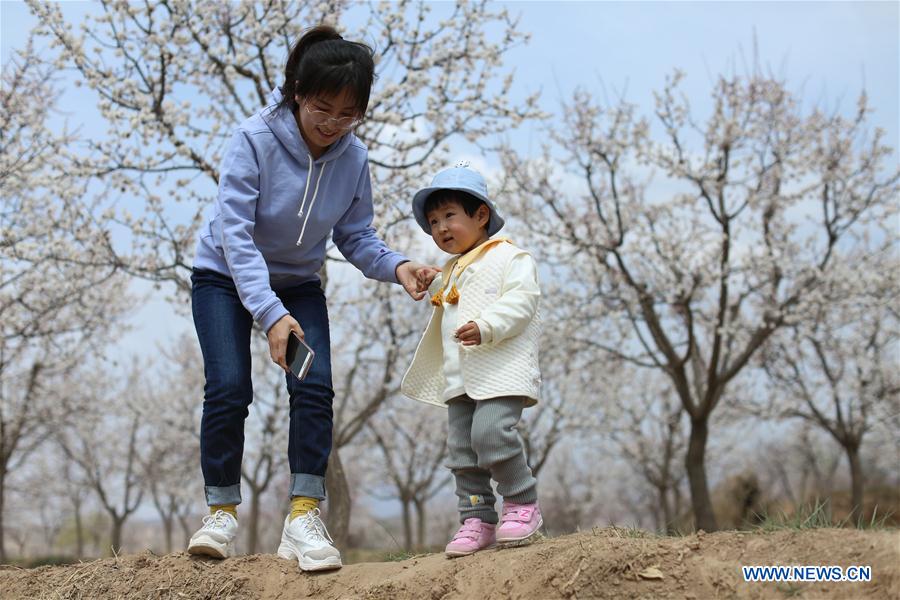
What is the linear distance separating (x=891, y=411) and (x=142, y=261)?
1750 centimetres

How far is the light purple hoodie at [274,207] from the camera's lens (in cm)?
286

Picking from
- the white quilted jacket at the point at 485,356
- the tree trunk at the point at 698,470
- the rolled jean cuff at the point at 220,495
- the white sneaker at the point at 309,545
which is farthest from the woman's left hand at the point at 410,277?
the tree trunk at the point at 698,470

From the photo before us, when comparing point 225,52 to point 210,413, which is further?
point 225,52

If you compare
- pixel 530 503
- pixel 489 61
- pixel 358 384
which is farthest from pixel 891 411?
pixel 530 503

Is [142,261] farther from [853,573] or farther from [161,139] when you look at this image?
[853,573]

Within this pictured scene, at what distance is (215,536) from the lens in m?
3.00

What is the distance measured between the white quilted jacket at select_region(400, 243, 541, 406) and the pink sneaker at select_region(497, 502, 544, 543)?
1.27 feet

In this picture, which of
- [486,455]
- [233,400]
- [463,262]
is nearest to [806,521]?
[486,455]

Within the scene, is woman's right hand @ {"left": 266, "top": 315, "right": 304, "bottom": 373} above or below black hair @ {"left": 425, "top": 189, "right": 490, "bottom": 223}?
below

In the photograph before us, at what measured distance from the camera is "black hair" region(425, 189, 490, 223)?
3080mm

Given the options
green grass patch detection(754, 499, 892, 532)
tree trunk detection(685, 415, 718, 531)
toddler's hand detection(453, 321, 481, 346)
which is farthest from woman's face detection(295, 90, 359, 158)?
tree trunk detection(685, 415, 718, 531)

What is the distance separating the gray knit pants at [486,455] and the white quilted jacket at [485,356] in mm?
67

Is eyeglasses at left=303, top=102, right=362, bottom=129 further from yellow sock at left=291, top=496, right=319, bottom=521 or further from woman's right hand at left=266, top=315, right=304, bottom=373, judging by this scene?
yellow sock at left=291, top=496, right=319, bottom=521

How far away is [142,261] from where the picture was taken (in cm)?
764
